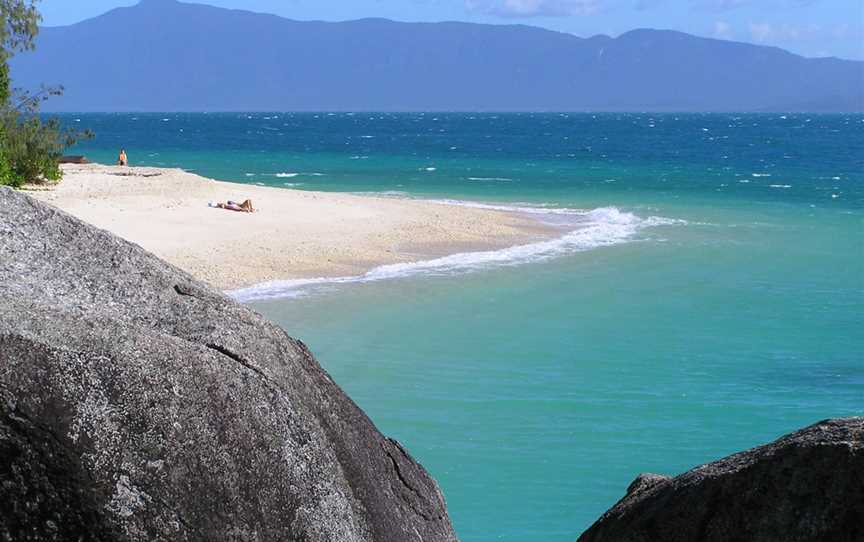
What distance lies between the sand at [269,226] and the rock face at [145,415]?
19.0 m

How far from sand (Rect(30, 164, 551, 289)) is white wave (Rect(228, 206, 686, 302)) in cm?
52

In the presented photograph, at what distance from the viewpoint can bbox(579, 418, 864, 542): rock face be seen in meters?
2.68

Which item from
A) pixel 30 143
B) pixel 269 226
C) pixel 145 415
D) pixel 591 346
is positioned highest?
pixel 145 415

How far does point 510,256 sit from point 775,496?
26.1 m

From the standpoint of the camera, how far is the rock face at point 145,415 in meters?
2.66

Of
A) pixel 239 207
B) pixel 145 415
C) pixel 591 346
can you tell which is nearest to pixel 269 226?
pixel 239 207

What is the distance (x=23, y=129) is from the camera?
33.9 metres

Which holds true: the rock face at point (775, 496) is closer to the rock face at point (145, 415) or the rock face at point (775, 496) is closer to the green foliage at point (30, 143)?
the rock face at point (145, 415)

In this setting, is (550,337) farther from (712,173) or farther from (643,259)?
(712,173)

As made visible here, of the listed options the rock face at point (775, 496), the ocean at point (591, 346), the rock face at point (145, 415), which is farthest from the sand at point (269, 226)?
the rock face at point (775, 496)

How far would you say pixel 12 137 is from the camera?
33000mm

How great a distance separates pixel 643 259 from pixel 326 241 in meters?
8.56

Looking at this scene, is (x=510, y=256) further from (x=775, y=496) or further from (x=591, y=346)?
(x=775, y=496)

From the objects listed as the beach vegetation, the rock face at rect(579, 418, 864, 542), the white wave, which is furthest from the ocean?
the beach vegetation
